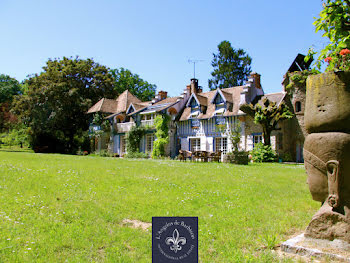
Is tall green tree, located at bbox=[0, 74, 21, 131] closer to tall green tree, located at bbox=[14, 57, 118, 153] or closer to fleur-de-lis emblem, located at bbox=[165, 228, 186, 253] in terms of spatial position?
tall green tree, located at bbox=[14, 57, 118, 153]

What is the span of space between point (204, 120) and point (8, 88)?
37.7 metres

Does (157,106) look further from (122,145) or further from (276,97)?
(276,97)

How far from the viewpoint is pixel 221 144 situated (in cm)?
2492

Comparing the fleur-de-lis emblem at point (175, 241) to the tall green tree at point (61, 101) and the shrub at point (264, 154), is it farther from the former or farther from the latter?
the tall green tree at point (61, 101)

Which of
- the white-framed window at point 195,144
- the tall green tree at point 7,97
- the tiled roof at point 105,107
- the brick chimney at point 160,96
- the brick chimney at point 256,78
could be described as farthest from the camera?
the tall green tree at point 7,97

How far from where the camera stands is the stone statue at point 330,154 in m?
4.02

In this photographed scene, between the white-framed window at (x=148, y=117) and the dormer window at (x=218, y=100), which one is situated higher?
the dormer window at (x=218, y=100)

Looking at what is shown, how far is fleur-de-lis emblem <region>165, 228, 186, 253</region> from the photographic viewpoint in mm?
2514

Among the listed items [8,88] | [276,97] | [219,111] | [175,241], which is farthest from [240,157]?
[8,88]

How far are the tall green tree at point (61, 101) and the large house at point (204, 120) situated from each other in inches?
107

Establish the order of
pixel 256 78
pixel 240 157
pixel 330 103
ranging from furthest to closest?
pixel 256 78, pixel 240 157, pixel 330 103

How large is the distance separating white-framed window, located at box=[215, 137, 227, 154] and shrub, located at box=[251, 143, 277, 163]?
3.51 meters

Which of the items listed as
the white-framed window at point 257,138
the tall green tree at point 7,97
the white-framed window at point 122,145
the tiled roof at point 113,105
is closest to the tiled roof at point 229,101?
the white-framed window at point 257,138

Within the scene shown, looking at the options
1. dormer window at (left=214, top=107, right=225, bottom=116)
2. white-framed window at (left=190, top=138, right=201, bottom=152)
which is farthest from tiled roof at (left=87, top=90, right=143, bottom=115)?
dormer window at (left=214, top=107, right=225, bottom=116)
